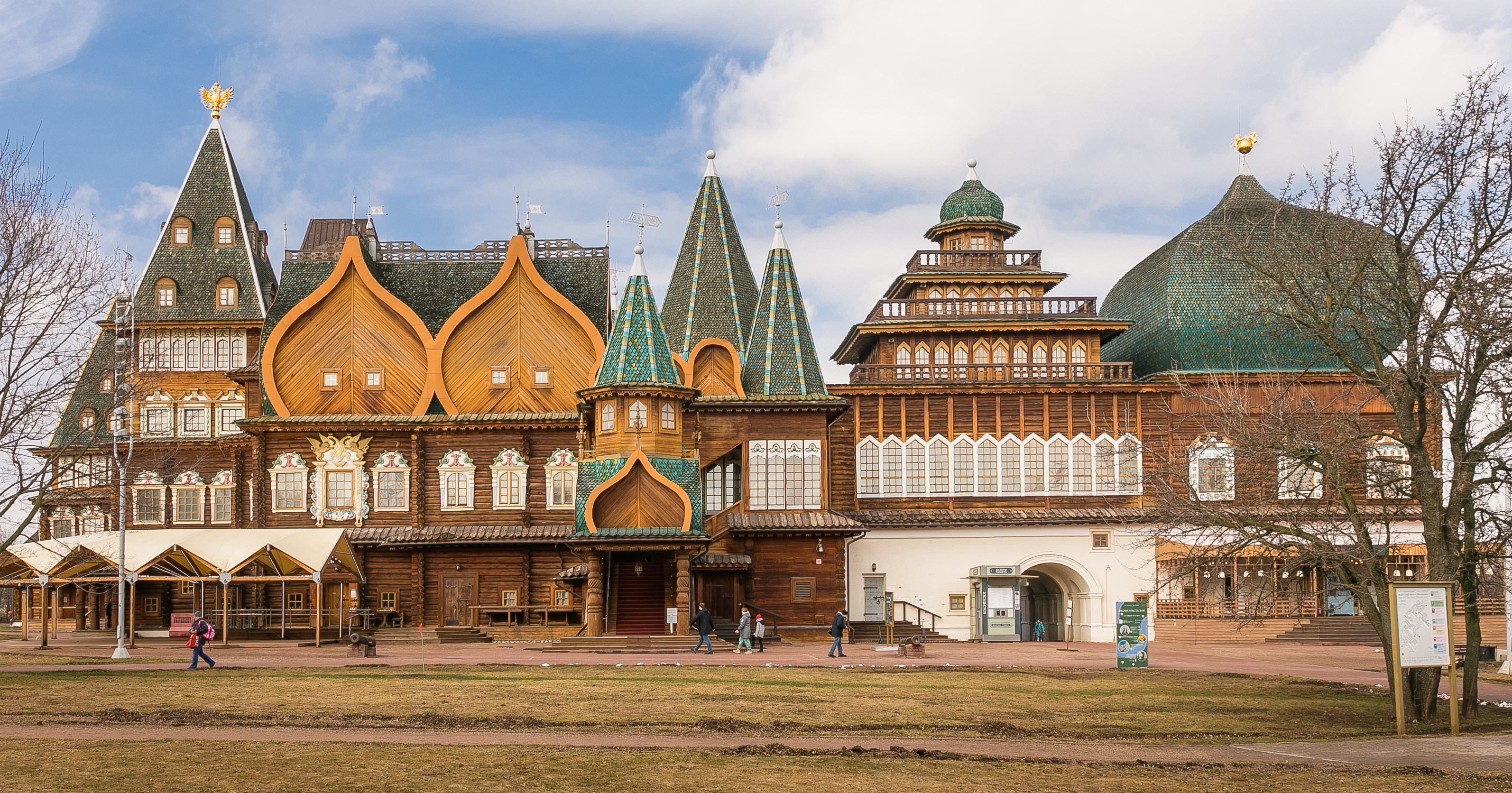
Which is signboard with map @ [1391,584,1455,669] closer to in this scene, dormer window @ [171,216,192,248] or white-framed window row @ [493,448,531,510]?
white-framed window row @ [493,448,531,510]

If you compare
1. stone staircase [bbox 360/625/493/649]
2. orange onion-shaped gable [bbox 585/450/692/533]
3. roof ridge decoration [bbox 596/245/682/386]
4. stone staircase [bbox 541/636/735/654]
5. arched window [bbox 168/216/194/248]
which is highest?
arched window [bbox 168/216/194/248]

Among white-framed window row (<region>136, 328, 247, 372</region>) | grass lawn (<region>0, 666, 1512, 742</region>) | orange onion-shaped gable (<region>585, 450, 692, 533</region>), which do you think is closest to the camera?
grass lawn (<region>0, 666, 1512, 742</region>)

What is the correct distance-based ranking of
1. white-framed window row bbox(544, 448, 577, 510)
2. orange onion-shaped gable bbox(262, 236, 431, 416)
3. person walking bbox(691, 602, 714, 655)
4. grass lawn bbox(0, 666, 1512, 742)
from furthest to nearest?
orange onion-shaped gable bbox(262, 236, 431, 416)
white-framed window row bbox(544, 448, 577, 510)
person walking bbox(691, 602, 714, 655)
grass lawn bbox(0, 666, 1512, 742)

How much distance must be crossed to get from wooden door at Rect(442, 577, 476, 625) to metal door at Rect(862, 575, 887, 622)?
12.2 meters

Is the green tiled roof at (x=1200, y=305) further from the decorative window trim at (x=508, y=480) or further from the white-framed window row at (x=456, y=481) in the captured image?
the white-framed window row at (x=456, y=481)

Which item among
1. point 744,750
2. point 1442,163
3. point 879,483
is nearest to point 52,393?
point 744,750

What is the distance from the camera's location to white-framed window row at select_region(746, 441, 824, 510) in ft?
139

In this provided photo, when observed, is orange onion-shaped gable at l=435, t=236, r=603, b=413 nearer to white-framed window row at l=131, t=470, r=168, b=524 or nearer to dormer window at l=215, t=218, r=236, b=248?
white-framed window row at l=131, t=470, r=168, b=524

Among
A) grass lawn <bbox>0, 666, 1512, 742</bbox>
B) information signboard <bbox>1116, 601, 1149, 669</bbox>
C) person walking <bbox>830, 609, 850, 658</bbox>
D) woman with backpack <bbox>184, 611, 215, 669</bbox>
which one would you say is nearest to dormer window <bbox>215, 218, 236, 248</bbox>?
woman with backpack <bbox>184, 611, 215, 669</bbox>

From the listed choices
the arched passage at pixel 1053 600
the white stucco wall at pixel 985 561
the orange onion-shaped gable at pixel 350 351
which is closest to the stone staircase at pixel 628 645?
the white stucco wall at pixel 985 561

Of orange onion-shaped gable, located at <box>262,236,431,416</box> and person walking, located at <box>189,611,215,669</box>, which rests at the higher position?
orange onion-shaped gable, located at <box>262,236,431,416</box>

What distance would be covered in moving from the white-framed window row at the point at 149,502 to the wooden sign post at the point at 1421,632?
3928 centimetres

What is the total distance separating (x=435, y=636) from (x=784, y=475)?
437 inches

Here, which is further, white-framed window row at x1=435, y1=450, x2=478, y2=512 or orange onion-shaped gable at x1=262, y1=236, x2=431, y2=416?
orange onion-shaped gable at x1=262, y1=236, x2=431, y2=416
